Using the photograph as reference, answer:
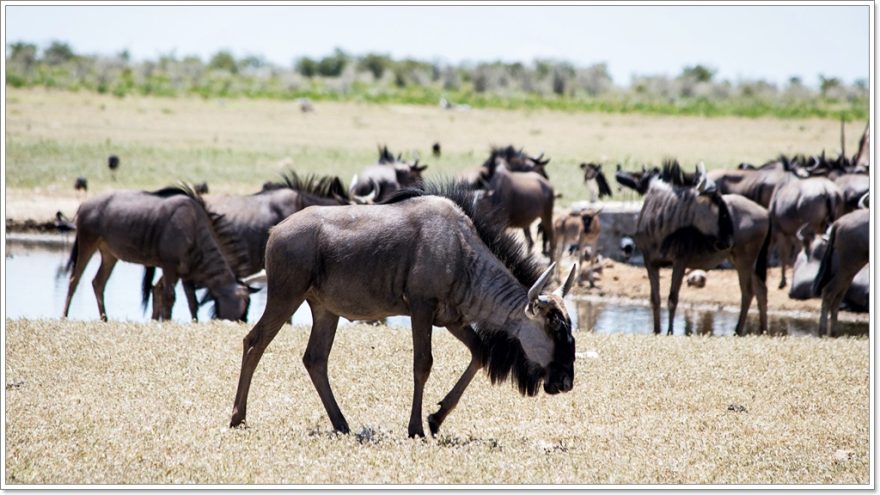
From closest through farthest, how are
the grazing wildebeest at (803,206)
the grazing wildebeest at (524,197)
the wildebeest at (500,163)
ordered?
the grazing wildebeest at (803,206) < the grazing wildebeest at (524,197) < the wildebeest at (500,163)

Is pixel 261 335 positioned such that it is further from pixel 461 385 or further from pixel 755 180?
pixel 755 180

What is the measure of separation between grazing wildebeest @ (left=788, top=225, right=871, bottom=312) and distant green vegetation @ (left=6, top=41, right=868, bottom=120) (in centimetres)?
2211

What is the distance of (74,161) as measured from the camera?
2877 centimetres

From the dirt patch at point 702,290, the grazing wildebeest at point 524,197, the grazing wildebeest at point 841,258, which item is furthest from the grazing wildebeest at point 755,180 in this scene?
the grazing wildebeest at point 841,258

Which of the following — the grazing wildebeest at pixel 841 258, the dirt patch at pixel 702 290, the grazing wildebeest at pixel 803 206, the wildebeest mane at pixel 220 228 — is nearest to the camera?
the wildebeest mane at pixel 220 228

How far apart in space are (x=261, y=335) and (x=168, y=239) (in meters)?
5.92

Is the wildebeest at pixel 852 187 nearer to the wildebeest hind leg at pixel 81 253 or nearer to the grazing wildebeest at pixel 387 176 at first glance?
the grazing wildebeest at pixel 387 176

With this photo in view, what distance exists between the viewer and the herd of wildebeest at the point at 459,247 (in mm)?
7449

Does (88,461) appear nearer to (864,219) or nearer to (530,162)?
(864,219)

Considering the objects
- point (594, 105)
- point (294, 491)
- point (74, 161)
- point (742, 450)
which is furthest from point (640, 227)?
point (594, 105)

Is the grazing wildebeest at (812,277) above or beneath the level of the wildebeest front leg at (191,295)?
beneath

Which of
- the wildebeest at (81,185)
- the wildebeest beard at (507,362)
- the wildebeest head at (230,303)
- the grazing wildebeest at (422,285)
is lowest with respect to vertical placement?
the wildebeest head at (230,303)

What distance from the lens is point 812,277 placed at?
18031mm

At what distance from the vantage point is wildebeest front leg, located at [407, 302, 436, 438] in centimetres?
741
